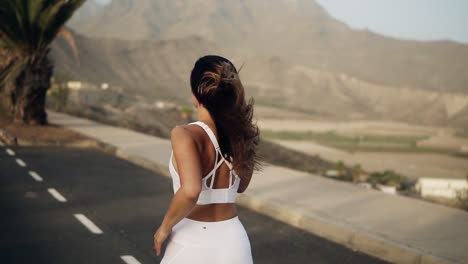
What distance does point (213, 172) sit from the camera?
9.71ft

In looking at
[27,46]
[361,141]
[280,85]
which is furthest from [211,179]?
[280,85]

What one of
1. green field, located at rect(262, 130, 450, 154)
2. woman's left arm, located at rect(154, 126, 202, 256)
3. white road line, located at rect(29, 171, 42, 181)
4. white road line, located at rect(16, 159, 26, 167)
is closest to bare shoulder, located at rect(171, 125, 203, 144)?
woman's left arm, located at rect(154, 126, 202, 256)

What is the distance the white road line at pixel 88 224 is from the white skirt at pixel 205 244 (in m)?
5.36

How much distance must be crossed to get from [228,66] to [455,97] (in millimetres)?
170839

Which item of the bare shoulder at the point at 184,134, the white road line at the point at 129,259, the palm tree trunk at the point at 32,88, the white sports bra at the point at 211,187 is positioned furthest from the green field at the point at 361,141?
the bare shoulder at the point at 184,134

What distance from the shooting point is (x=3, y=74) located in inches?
815

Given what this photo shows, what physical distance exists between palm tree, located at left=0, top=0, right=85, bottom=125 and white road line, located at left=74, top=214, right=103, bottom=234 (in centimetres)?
1268

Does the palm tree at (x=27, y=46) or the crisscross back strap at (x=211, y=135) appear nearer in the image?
the crisscross back strap at (x=211, y=135)

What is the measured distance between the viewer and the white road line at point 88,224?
815cm

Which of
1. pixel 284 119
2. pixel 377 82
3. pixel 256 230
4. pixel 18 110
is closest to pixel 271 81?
pixel 377 82

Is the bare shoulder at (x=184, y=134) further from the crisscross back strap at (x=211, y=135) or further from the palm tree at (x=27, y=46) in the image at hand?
the palm tree at (x=27, y=46)

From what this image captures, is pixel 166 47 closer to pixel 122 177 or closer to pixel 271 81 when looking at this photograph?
pixel 271 81

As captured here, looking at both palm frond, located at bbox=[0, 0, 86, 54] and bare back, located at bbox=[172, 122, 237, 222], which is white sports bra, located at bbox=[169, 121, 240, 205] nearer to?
bare back, located at bbox=[172, 122, 237, 222]

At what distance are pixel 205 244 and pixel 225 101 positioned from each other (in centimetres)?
67
